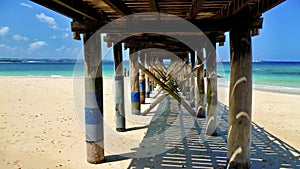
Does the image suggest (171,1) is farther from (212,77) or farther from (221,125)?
(221,125)

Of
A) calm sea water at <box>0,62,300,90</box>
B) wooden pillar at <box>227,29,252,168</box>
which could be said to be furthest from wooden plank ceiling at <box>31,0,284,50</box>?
calm sea water at <box>0,62,300,90</box>

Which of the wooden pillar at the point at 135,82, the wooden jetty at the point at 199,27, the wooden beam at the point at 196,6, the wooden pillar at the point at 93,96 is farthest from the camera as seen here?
the wooden pillar at the point at 135,82

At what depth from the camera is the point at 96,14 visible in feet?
16.2

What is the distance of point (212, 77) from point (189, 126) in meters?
2.33

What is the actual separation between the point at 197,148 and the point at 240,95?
2.51 m

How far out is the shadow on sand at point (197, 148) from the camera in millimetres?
5363

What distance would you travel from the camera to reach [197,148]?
6.31 m

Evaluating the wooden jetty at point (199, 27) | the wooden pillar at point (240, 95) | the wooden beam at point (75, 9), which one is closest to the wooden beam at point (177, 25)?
the wooden jetty at point (199, 27)

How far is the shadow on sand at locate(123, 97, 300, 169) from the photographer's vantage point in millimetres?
5363

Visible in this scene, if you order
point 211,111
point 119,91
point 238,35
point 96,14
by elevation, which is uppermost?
point 96,14

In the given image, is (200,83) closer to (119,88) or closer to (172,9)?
(119,88)

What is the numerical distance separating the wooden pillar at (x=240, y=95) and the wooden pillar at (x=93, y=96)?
8.11 feet

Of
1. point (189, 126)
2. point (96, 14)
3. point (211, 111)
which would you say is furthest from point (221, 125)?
point (96, 14)

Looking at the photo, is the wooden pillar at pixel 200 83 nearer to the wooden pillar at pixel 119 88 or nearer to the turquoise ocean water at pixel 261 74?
the wooden pillar at pixel 119 88
